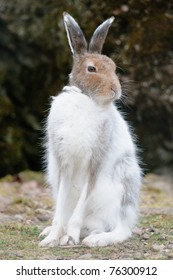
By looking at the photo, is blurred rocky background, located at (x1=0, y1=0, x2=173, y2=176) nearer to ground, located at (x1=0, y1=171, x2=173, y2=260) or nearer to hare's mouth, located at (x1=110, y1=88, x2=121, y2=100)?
ground, located at (x1=0, y1=171, x2=173, y2=260)

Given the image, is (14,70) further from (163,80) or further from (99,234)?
(99,234)

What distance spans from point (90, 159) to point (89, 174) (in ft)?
0.44

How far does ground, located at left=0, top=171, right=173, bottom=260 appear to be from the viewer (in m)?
5.33

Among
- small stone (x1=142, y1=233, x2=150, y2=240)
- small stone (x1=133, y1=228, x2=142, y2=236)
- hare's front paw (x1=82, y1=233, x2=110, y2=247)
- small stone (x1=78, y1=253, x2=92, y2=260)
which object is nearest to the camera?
small stone (x1=78, y1=253, x2=92, y2=260)

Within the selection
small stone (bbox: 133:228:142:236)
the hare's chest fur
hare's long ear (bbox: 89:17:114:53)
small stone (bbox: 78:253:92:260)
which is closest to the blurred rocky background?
small stone (bbox: 133:228:142:236)

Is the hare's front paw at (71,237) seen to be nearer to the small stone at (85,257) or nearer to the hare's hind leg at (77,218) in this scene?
the hare's hind leg at (77,218)

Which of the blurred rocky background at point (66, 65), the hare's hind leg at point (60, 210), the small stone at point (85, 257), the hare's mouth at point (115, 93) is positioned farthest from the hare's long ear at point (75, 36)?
the blurred rocky background at point (66, 65)

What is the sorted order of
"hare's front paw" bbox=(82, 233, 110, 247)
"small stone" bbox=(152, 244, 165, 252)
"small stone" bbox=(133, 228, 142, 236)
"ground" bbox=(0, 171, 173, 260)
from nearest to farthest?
"ground" bbox=(0, 171, 173, 260), "small stone" bbox=(152, 244, 165, 252), "hare's front paw" bbox=(82, 233, 110, 247), "small stone" bbox=(133, 228, 142, 236)

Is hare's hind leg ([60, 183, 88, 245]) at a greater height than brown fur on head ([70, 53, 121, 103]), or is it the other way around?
brown fur on head ([70, 53, 121, 103])

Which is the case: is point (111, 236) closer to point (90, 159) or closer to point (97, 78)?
point (90, 159)
